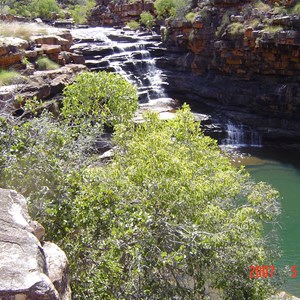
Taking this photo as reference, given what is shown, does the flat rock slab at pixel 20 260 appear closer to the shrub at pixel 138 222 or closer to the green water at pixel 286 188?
the shrub at pixel 138 222

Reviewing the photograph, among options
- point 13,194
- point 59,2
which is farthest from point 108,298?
point 59,2

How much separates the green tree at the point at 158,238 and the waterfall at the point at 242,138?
660 inches

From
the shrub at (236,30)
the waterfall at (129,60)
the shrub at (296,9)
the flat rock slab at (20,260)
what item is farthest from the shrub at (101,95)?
the shrub at (296,9)

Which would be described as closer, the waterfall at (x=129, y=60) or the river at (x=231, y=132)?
the river at (x=231, y=132)

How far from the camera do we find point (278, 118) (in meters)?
25.3

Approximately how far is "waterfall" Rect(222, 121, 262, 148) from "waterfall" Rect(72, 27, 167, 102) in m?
5.85

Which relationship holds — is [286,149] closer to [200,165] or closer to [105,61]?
[105,61]

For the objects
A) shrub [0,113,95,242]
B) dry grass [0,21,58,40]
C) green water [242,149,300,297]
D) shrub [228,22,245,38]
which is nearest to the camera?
shrub [0,113,95,242]

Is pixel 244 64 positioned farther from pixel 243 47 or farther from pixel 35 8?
pixel 35 8

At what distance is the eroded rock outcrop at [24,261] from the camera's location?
418 cm

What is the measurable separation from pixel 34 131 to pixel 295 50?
1858 centimetres

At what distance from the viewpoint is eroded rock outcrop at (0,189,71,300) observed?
13.7 ft

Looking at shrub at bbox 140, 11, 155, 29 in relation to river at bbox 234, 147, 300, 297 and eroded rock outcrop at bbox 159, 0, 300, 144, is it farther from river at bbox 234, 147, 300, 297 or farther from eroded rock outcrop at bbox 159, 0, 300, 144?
river at bbox 234, 147, 300, 297

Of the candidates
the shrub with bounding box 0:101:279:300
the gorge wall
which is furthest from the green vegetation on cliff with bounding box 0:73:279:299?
the gorge wall
